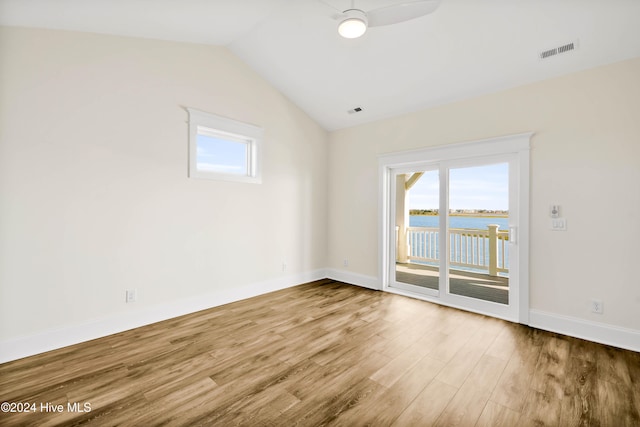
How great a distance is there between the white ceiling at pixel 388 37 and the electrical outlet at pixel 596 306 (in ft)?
7.62

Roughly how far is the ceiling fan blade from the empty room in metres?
0.02

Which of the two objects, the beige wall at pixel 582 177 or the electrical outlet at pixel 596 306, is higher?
the beige wall at pixel 582 177

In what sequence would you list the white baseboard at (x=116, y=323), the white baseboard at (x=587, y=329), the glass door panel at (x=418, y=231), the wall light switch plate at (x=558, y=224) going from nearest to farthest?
the white baseboard at (x=116, y=323)
the white baseboard at (x=587, y=329)
the wall light switch plate at (x=558, y=224)
the glass door panel at (x=418, y=231)

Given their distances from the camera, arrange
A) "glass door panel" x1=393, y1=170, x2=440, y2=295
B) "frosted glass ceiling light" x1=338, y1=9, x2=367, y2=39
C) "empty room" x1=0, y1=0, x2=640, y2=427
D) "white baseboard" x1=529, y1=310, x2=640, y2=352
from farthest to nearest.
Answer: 1. "glass door panel" x1=393, y1=170, x2=440, y2=295
2. "white baseboard" x1=529, y1=310, x2=640, y2=352
3. "frosted glass ceiling light" x1=338, y1=9, x2=367, y2=39
4. "empty room" x1=0, y1=0, x2=640, y2=427

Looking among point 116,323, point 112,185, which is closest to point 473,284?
point 116,323

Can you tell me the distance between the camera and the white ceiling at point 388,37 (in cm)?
238

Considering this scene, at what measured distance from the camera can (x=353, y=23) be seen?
86.7 inches

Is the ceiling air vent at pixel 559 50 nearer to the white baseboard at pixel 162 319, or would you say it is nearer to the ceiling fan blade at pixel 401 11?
the ceiling fan blade at pixel 401 11

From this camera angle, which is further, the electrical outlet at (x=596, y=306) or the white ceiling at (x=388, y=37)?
the electrical outlet at (x=596, y=306)

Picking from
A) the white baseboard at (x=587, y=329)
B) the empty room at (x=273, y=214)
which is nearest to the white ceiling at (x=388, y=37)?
the empty room at (x=273, y=214)

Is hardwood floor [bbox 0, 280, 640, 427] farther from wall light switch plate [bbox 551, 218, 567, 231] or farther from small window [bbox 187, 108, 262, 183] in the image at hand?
small window [bbox 187, 108, 262, 183]

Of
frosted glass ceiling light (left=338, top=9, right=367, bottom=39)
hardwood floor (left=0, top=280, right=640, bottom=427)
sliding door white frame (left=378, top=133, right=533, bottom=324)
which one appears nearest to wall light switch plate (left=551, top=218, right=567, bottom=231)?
sliding door white frame (left=378, top=133, right=533, bottom=324)

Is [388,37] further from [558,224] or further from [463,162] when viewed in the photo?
[558,224]

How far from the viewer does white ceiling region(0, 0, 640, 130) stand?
7.80 ft
